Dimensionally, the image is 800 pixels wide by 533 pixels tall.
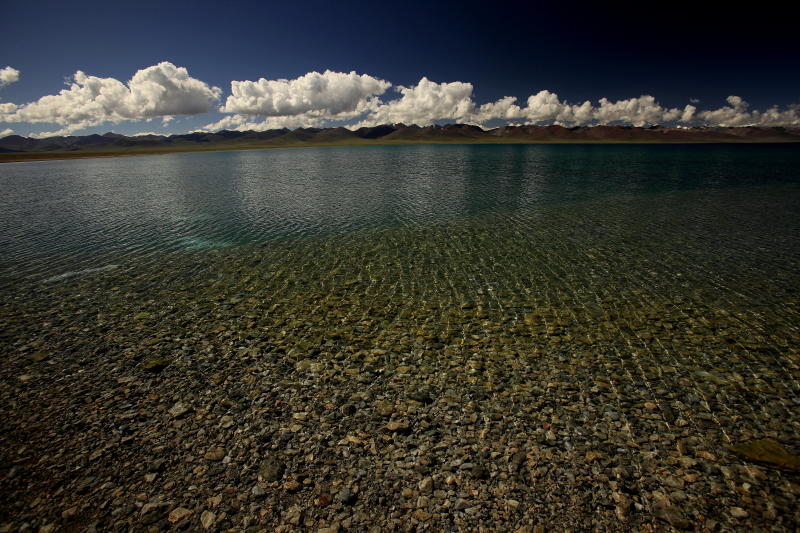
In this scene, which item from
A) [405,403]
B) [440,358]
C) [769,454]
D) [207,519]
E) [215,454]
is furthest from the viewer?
[440,358]

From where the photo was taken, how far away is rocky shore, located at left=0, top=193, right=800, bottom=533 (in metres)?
6.82

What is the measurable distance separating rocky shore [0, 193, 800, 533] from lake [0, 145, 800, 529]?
0.07m

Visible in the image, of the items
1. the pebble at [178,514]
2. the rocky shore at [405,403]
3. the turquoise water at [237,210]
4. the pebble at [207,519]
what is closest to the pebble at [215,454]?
the rocky shore at [405,403]

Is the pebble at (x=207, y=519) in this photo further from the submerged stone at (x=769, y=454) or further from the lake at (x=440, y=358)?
the submerged stone at (x=769, y=454)

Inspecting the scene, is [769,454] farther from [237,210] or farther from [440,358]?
[237,210]

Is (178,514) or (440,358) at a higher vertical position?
(440,358)

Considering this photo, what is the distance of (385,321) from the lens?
1370cm

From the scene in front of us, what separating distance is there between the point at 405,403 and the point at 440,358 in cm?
233

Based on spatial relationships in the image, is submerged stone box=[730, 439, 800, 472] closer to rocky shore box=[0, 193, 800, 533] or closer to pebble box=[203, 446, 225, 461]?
rocky shore box=[0, 193, 800, 533]

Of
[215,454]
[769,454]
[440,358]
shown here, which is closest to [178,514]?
[215,454]

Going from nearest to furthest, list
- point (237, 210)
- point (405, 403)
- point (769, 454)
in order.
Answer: point (769, 454)
point (405, 403)
point (237, 210)

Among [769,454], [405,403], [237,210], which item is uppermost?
[237,210]

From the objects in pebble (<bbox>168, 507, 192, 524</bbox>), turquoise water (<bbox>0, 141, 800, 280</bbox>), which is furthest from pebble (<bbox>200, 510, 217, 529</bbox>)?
turquoise water (<bbox>0, 141, 800, 280</bbox>)

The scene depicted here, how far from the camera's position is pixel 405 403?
9.52 m
